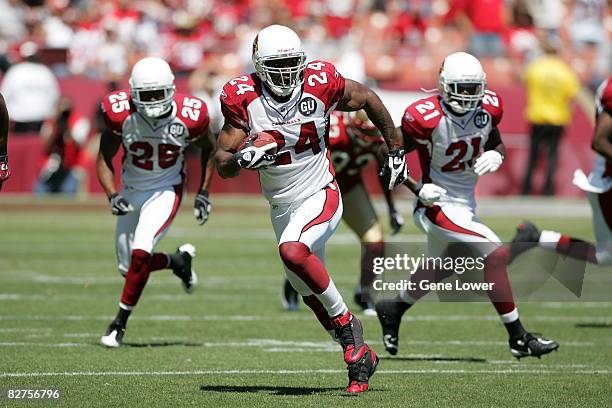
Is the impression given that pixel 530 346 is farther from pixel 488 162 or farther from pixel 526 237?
pixel 526 237

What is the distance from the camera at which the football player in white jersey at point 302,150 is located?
20.2 ft

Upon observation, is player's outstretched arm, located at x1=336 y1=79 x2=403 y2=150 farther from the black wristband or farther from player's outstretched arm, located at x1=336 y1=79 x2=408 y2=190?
the black wristband

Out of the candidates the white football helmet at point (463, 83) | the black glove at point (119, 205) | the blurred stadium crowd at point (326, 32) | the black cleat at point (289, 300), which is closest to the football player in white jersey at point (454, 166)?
the white football helmet at point (463, 83)

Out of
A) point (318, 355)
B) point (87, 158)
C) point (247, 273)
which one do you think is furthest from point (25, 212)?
point (318, 355)

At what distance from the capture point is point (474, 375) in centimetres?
669

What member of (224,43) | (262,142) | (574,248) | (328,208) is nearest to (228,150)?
(262,142)

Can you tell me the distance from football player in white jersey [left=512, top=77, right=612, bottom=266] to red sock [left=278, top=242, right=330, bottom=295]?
2.85 meters

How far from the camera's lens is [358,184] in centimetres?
972

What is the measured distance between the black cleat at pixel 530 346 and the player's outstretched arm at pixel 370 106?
1385 millimetres

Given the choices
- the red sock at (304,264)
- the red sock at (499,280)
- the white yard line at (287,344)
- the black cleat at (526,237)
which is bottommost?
the white yard line at (287,344)

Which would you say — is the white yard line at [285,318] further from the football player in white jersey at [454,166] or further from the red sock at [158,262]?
the football player in white jersey at [454,166]

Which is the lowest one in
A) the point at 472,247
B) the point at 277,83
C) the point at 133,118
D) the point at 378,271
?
the point at 378,271

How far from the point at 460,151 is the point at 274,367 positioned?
1.73 meters

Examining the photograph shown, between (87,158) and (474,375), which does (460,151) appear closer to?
(474,375)
